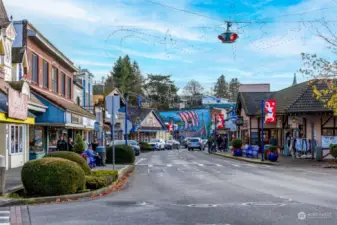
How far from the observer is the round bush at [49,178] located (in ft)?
40.4

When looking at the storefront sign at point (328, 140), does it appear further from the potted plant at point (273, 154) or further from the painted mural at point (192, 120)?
the painted mural at point (192, 120)

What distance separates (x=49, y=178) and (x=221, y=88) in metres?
136

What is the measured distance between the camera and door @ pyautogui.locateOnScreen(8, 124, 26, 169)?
72.4 feet

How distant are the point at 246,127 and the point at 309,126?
16.7 m

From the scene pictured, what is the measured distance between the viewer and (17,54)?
23.2 metres

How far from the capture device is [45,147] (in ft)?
93.8

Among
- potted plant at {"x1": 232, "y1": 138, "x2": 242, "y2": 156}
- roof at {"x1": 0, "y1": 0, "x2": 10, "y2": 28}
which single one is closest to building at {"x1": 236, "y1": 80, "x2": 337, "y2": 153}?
potted plant at {"x1": 232, "y1": 138, "x2": 242, "y2": 156}

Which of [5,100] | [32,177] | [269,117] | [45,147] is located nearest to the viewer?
[32,177]

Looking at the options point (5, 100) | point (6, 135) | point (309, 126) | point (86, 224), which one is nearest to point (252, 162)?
point (309, 126)

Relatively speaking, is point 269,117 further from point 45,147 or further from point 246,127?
point 45,147

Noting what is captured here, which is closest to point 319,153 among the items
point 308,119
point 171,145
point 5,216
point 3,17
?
point 308,119

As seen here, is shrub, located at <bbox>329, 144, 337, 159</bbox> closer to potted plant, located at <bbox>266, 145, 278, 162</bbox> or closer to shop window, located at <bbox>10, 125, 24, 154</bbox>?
potted plant, located at <bbox>266, 145, 278, 162</bbox>

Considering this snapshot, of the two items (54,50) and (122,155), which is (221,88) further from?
(122,155)

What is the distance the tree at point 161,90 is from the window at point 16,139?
8829cm
